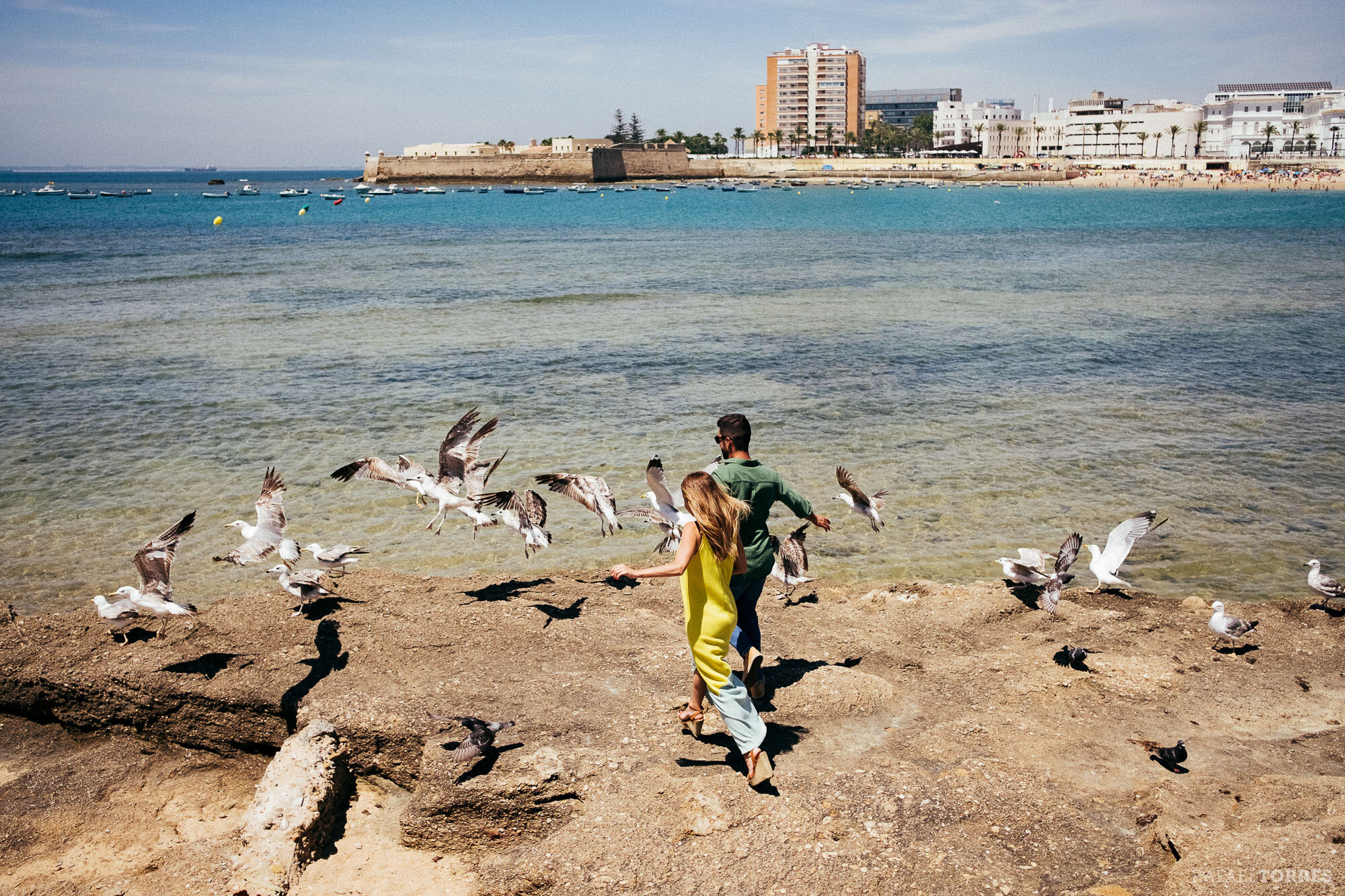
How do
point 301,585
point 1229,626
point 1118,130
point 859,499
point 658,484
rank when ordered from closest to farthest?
point 658,484 < point 1229,626 < point 301,585 < point 859,499 < point 1118,130

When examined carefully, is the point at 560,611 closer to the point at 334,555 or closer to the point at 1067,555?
the point at 334,555

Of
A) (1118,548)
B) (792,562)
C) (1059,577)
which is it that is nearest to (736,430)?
(792,562)

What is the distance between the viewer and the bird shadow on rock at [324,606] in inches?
268

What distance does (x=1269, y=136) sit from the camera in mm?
148250

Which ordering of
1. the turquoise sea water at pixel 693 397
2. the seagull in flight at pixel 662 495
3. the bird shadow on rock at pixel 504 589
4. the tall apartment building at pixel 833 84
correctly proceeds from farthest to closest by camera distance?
the tall apartment building at pixel 833 84, the turquoise sea water at pixel 693 397, the bird shadow on rock at pixel 504 589, the seagull in flight at pixel 662 495

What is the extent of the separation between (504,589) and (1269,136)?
181763mm

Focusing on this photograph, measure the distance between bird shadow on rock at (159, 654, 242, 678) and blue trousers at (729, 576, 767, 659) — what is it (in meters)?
3.57

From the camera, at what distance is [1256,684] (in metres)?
5.82

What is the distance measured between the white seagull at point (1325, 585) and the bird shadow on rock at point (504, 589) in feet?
20.7

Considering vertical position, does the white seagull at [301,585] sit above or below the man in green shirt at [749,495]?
below

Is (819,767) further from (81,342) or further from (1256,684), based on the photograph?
(81,342)

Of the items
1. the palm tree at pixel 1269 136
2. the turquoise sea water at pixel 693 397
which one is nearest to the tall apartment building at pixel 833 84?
the palm tree at pixel 1269 136

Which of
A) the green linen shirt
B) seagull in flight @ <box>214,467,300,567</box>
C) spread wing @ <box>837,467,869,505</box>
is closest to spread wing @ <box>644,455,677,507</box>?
the green linen shirt

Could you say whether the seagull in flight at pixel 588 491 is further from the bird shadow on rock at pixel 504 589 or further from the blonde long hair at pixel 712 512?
the blonde long hair at pixel 712 512
